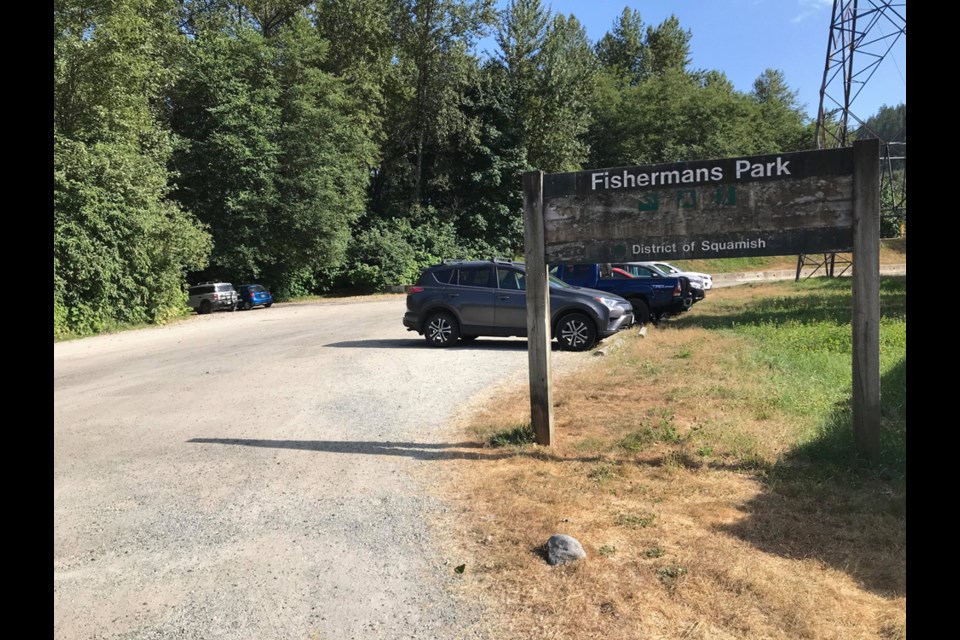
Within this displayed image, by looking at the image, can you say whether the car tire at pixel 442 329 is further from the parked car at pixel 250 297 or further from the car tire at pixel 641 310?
the parked car at pixel 250 297

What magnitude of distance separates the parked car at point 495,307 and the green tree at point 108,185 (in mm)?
12907

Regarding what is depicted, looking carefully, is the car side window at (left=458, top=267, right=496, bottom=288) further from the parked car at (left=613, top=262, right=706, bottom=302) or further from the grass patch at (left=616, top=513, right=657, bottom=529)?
the grass patch at (left=616, top=513, right=657, bottom=529)

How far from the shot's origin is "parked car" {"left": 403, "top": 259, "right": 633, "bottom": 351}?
42.0 feet

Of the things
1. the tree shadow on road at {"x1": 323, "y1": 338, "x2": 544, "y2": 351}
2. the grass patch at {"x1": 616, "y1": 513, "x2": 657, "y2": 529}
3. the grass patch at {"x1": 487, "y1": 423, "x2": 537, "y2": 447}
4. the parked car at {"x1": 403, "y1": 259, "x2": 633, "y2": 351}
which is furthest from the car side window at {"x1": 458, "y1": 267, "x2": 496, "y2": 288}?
the grass patch at {"x1": 616, "y1": 513, "x2": 657, "y2": 529}

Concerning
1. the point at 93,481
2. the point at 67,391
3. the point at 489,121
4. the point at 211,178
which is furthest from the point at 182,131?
the point at 93,481

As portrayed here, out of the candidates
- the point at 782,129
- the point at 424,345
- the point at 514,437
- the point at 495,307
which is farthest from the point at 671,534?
the point at 782,129

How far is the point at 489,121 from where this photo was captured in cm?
4747

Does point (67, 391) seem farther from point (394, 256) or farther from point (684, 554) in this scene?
point (394, 256)

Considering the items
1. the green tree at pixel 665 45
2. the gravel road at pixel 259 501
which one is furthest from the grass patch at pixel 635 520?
the green tree at pixel 665 45

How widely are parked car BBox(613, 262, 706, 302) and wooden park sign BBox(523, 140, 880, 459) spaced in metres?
9.70

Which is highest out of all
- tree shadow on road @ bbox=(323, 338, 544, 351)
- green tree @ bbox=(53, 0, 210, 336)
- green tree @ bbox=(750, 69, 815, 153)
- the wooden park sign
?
green tree @ bbox=(750, 69, 815, 153)

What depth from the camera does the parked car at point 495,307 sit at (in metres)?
12.8

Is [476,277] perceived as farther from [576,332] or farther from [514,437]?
[514,437]
